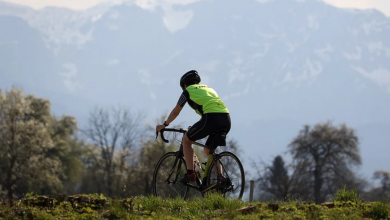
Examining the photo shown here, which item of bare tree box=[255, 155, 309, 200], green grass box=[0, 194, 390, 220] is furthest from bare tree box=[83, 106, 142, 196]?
green grass box=[0, 194, 390, 220]

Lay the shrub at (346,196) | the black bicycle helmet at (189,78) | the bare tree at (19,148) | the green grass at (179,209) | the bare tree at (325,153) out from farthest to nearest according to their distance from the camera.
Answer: the bare tree at (325,153) → the bare tree at (19,148) → the black bicycle helmet at (189,78) → the shrub at (346,196) → the green grass at (179,209)

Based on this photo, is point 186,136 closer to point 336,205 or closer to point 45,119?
point 336,205

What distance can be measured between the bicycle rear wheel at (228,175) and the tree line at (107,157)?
4462cm

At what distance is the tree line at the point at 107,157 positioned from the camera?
183 feet

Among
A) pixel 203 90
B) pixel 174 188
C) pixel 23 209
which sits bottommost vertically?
pixel 23 209

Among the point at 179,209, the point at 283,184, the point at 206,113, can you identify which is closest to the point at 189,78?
the point at 206,113

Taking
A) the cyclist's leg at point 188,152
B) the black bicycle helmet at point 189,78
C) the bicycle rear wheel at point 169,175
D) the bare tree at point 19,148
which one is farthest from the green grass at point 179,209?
the bare tree at point 19,148

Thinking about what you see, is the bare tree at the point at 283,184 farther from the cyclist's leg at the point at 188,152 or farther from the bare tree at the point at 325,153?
the cyclist's leg at the point at 188,152

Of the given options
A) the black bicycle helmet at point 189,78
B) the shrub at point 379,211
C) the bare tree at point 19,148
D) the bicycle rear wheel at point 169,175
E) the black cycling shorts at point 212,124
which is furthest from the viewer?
the bare tree at point 19,148

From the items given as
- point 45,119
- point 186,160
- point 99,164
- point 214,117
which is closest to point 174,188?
point 186,160

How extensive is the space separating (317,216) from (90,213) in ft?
8.50

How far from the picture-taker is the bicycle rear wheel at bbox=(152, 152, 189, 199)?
10.1 meters

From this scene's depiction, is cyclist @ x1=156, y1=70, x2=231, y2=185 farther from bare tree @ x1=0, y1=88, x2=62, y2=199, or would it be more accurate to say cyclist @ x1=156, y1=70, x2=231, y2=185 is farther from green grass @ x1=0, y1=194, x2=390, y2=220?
bare tree @ x1=0, y1=88, x2=62, y2=199

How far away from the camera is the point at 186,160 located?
953 centimetres
